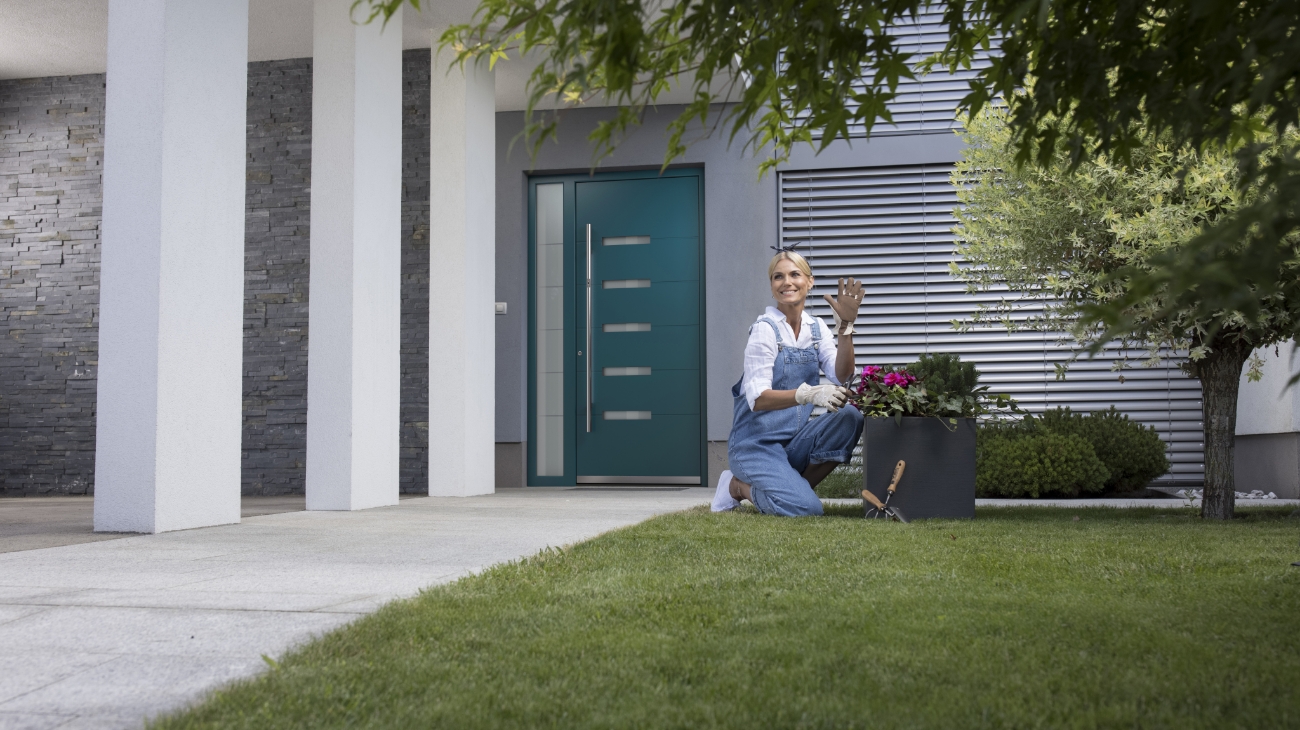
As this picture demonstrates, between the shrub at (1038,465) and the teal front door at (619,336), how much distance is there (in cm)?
298

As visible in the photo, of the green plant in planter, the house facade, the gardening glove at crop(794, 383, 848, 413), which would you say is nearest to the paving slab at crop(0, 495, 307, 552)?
the house facade

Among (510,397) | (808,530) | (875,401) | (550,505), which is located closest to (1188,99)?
(808,530)

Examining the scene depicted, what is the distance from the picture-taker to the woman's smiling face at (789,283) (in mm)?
5750

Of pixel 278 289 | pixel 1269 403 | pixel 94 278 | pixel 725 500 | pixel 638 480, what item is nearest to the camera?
pixel 725 500

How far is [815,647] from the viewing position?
2.14 m

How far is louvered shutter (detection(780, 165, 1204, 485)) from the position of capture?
9234 millimetres

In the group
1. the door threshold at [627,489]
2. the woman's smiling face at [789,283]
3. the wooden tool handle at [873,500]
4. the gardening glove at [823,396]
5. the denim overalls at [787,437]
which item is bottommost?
the door threshold at [627,489]

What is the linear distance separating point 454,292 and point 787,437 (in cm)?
349

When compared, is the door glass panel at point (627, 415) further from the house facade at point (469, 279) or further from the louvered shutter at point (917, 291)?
the louvered shutter at point (917, 291)

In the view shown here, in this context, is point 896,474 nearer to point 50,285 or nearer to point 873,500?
point 873,500

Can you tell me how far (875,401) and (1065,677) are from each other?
3390 mm

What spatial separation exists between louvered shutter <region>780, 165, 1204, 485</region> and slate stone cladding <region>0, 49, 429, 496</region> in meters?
3.79

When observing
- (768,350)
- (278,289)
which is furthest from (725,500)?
(278,289)

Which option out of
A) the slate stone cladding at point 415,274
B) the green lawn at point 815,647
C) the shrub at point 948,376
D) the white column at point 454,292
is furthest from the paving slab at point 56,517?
the shrub at point 948,376
